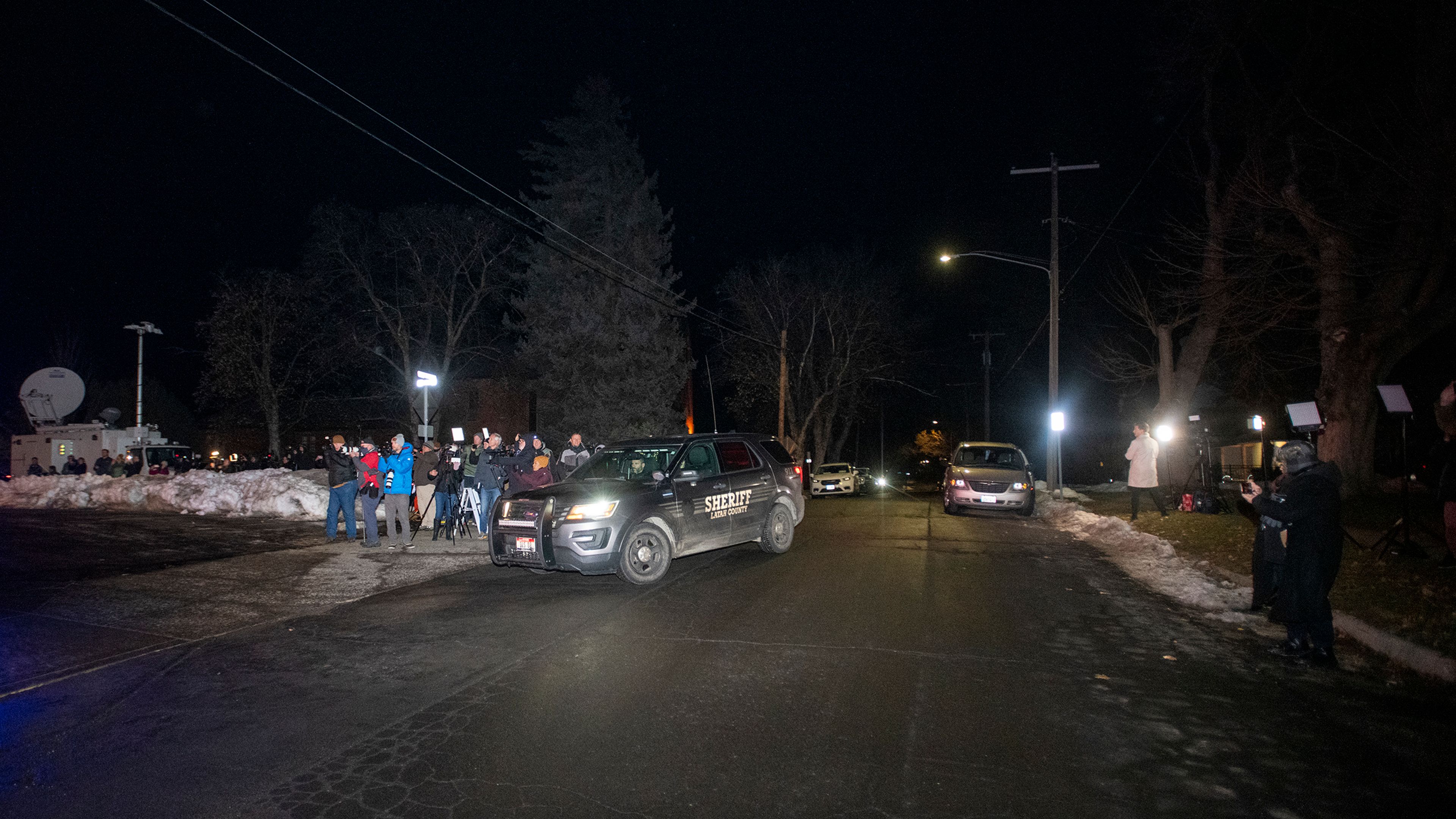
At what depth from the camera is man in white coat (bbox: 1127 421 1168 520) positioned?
1576 centimetres

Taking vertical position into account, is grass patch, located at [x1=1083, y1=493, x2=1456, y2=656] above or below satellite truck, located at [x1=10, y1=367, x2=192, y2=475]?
below

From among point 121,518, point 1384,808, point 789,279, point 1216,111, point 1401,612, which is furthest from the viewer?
point 789,279

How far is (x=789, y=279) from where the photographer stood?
40375mm

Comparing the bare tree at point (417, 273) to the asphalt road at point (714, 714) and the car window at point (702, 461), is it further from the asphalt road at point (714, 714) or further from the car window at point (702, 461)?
the asphalt road at point (714, 714)

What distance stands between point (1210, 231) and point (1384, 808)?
1489cm

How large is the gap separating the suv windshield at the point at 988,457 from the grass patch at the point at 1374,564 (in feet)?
8.19

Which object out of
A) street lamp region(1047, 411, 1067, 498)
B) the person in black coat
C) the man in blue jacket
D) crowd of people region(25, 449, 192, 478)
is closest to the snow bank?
the person in black coat

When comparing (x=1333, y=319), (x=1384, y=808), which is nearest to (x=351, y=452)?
(x=1384, y=808)

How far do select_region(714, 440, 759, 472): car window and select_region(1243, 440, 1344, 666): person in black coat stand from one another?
21.3ft

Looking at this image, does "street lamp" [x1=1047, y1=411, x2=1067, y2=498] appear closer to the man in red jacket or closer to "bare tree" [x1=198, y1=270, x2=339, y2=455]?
the man in red jacket

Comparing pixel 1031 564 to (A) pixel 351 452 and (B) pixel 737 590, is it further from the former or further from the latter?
(A) pixel 351 452

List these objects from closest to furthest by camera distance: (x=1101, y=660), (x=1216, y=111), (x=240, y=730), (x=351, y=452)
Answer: (x=240, y=730), (x=1101, y=660), (x=351, y=452), (x=1216, y=111)

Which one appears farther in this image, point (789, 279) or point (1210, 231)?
point (789, 279)

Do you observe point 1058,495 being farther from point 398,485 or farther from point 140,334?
point 140,334
